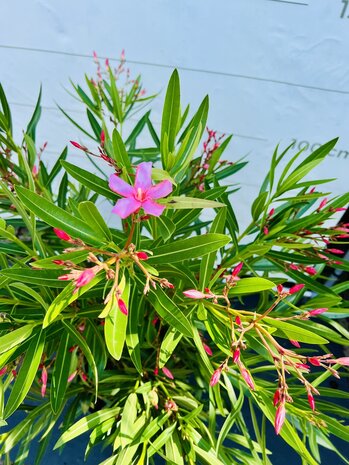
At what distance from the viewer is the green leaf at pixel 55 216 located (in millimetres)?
479

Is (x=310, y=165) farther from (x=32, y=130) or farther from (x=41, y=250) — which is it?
(x=32, y=130)

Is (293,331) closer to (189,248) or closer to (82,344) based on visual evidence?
(189,248)

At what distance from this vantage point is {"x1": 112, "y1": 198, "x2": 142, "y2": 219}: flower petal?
389 millimetres

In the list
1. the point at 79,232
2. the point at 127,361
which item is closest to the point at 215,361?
the point at 127,361

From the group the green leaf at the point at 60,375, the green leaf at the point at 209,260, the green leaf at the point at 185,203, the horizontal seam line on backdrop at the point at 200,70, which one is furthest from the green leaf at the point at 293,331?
the horizontal seam line on backdrop at the point at 200,70

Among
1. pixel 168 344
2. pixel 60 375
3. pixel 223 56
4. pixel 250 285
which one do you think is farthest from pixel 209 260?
pixel 223 56

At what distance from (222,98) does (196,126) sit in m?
0.59

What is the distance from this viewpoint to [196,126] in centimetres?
67

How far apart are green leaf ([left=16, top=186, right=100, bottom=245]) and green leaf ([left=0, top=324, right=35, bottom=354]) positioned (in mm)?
227

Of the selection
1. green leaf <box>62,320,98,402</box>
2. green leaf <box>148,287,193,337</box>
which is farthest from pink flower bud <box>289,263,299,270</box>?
green leaf <box>62,320,98,402</box>

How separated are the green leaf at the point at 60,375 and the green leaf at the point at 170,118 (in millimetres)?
368

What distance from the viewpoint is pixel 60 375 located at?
66 cm

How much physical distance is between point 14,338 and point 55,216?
250 mm

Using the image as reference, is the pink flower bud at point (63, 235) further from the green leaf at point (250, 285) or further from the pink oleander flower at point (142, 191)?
the green leaf at point (250, 285)
